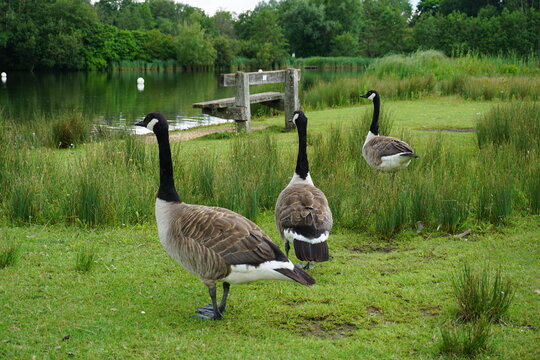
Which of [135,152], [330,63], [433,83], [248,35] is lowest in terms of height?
[135,152]

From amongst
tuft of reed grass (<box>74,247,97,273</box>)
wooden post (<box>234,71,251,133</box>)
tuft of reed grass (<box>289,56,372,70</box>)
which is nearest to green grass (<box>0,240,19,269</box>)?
tuft of reed grass (<box>74,247,97,273</box>)

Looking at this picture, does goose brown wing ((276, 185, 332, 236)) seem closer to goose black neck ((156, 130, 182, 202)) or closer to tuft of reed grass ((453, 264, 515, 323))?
goose black neck ((156, 130, 182, 202))

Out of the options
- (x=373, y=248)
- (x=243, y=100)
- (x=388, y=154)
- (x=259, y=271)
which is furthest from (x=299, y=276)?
(x=243, y=100)

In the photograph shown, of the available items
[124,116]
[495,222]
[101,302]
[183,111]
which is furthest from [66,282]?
[183,111]

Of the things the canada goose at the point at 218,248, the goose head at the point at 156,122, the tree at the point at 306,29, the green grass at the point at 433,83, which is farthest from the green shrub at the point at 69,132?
the tree at the point at 306,29

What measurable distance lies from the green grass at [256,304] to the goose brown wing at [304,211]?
64cm

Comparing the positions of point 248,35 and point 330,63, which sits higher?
point 248,35

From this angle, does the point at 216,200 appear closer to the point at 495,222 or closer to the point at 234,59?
the point at 495,222

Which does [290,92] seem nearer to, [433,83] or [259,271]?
[433,83]

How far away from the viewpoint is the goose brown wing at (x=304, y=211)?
4.95 metres

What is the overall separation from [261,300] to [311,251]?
693 millimetres

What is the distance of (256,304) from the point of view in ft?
16.1

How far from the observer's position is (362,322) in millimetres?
4516

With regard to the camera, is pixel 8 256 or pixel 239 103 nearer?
pixel 8 256
